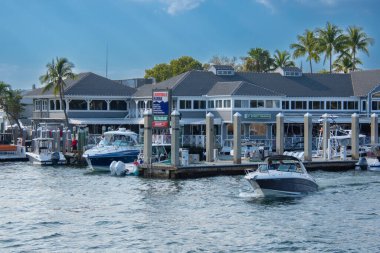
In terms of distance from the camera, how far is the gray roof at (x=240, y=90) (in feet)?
255

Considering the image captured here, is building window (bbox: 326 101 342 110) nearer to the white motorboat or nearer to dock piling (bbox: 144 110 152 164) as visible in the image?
the white motorboat

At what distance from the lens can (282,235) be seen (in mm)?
34469

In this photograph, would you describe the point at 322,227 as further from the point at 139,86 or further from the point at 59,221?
the point at 139,86

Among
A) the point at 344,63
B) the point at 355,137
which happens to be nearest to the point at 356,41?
the point at 344,63

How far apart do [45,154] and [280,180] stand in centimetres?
3175

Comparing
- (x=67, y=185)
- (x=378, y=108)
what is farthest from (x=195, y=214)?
(x=378, y=108)

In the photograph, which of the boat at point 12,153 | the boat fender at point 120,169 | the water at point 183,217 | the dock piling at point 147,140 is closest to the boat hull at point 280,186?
the water at point 183,217

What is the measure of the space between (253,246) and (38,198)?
18.6 metres

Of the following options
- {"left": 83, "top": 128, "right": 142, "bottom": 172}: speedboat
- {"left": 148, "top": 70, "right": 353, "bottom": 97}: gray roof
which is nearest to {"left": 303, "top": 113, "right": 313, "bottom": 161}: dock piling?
{"left": 83, "top": 128, "right": 142, "bottom": 172}: speedboat

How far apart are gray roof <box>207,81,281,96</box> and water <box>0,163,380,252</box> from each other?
23282mm

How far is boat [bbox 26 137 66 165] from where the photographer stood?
71438 millimetres

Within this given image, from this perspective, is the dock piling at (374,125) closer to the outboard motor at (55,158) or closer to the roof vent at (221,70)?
the roof vent at (221,70)

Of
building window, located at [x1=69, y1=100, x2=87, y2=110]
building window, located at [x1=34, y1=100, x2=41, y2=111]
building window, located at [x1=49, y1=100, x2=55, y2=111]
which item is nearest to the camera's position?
building window, located at [x1=69, y1=100, x2=87, y2=110]

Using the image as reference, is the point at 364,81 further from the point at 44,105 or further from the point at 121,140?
the point at 44,105
